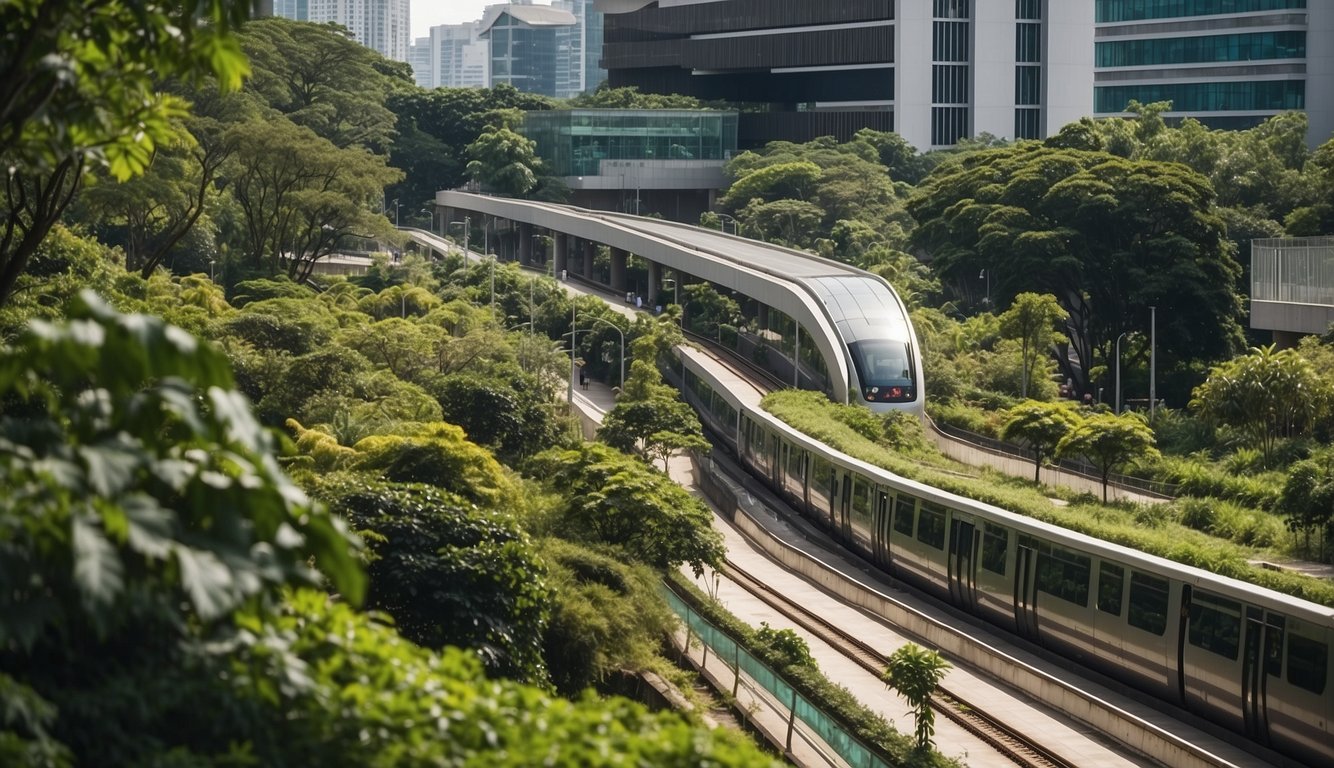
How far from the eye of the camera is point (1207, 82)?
4154 inches

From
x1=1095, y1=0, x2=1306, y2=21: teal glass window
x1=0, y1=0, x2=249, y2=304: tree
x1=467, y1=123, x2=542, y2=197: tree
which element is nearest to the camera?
x1=0, y1=0, x2=249, y2=304: tree

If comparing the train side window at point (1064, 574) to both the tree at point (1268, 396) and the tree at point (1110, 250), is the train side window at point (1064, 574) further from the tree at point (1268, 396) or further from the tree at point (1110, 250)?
the tree at point (1110, 250)

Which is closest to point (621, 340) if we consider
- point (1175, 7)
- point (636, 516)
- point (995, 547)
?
point (636, 516)

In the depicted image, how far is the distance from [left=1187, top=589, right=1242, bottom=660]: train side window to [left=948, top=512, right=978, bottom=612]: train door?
630 cm

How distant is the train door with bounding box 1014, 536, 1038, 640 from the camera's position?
84.1ft

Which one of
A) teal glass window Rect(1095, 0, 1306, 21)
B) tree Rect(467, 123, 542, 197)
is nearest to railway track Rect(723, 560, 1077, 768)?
tree Rect(467, 123, 542, 197)

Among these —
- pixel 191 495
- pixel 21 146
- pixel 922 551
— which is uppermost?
pixel 21 146

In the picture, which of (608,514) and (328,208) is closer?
(608,514)

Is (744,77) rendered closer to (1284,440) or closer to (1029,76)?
(1029,76)

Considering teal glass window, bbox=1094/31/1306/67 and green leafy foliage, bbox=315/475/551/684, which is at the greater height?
teal glass window, bbox=1094/31/1306/67

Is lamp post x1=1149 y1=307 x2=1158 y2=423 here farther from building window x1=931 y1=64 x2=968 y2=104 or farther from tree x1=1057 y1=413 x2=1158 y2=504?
building window x1=931 y1=64 x2=968 y2=104

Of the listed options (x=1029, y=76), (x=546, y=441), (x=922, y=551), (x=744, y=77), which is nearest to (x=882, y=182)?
(x=1029, y=76)

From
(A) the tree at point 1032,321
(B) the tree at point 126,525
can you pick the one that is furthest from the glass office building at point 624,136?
(B) the tree at point 126,525

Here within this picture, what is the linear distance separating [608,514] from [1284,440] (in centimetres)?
1932
